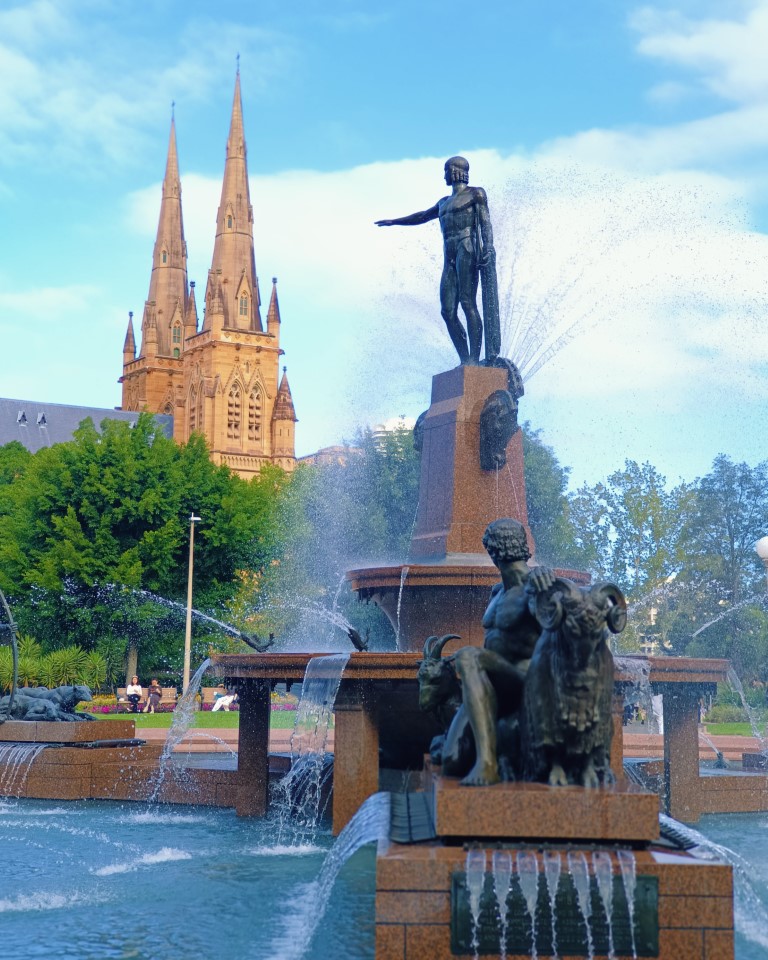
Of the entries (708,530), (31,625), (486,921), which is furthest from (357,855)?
(708,530)

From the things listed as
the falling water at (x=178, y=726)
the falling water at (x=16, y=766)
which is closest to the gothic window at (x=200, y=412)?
the falling water at (x=178, y=726)

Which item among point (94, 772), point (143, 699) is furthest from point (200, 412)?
point (94, 772)

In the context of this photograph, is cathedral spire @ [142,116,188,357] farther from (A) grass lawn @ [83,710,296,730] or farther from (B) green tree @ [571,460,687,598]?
(A) grass lawn @ [83,710,296,730]

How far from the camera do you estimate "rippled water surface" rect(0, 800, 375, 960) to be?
7.25 meters

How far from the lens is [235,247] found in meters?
118

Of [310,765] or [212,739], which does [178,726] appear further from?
[212,739]

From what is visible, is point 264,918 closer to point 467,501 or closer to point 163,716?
point 467,501

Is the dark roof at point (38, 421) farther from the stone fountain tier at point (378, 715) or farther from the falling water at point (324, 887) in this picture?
the falling water at point (324, 887)

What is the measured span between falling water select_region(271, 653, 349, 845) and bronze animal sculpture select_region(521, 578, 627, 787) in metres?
4.58

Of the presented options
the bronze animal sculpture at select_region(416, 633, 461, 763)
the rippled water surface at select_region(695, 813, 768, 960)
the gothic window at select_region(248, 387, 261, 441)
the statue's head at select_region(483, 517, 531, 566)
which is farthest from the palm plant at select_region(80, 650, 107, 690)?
the gothic window at select_region(248, 387, 261, 441)

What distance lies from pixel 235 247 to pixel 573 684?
115353 mm

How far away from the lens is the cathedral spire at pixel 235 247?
118 meters

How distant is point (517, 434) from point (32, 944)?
26.8 ft

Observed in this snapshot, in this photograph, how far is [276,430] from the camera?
119 meters
